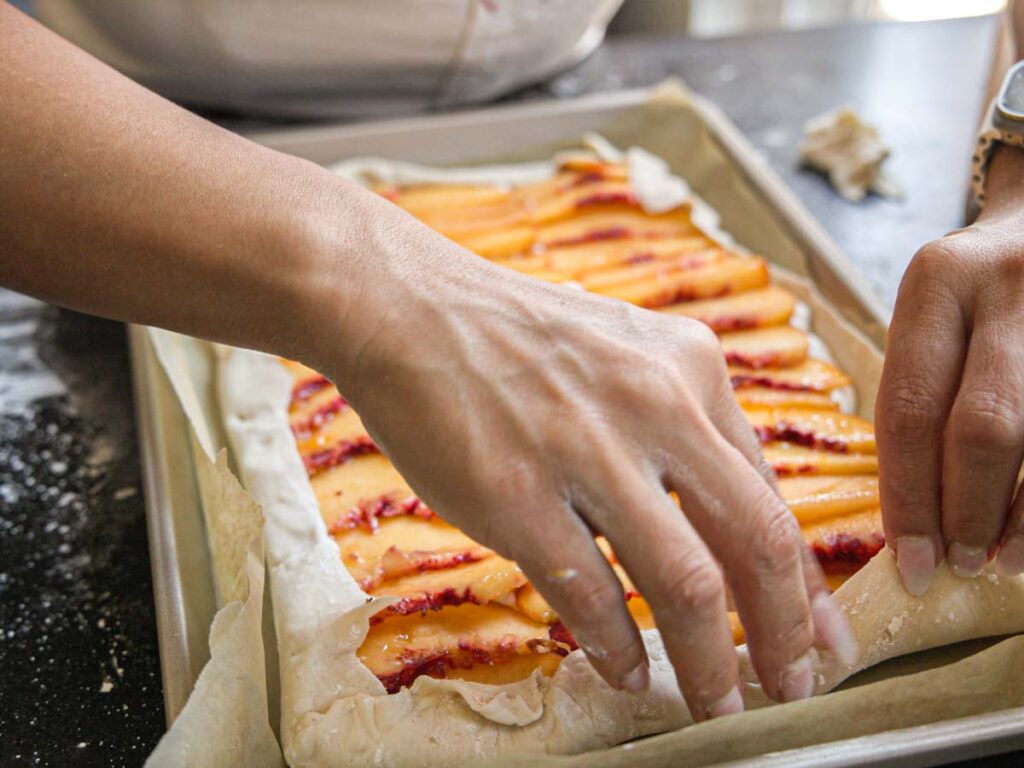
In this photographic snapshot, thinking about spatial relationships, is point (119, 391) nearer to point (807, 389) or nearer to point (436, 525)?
point (436, 525)

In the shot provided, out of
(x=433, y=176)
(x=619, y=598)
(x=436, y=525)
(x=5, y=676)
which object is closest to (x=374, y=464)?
(x=436, y=525)

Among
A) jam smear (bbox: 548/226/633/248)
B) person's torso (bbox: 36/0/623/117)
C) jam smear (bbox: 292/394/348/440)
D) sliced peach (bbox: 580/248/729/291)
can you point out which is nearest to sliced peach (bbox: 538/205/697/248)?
jam smear (bbox: 548/226/633/248)

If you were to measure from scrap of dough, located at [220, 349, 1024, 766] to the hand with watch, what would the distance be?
2.1 inches

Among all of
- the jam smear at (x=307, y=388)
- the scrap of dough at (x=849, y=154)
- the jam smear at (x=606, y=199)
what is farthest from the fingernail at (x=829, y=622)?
the scrap of dough at (x=849, y=154)

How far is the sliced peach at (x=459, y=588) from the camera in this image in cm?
122

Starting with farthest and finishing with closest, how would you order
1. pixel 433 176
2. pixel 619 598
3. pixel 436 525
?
pixel 433 176 < pixel 436 525 < pixel 619 598

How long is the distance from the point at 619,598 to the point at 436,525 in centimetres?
51

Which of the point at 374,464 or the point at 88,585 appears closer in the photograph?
the point at 88,585

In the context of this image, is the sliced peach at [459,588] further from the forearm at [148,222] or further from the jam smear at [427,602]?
the forearm at [148,222]

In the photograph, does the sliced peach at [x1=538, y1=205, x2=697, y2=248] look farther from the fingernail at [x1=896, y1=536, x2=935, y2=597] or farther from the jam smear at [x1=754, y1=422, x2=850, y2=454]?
the fingernail at [x1=896, y1=536, x2=935, y2=597]

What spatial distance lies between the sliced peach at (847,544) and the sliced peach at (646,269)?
2.09 feet

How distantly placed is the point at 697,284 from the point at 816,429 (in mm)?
402

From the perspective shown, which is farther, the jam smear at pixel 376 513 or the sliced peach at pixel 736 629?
the jam smear at pixel 376 513

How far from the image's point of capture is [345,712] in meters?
1.11
